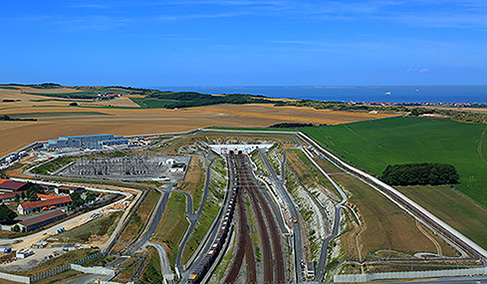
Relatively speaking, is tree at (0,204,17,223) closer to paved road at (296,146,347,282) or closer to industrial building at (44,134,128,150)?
paved road at (296,146,347,282)

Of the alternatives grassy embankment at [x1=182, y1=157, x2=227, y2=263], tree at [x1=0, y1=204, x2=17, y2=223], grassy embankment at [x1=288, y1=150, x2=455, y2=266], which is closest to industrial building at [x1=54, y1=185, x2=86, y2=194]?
tree at [x1=0, y1=204, x2=17, y2=223]

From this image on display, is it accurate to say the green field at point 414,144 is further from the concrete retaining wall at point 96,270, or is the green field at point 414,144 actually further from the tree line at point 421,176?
the concrete retaining wall at point 96,270

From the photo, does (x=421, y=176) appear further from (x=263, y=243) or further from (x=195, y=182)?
(x=195, y=182)

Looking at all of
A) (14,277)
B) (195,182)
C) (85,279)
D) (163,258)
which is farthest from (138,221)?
(195,182)

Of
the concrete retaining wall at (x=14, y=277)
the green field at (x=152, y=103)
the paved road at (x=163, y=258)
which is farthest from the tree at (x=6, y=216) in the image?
the green field at (x=152, y=103)

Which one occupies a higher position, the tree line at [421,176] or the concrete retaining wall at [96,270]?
the tree line at [421,176]

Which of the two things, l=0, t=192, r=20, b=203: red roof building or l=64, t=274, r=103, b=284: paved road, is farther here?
l=0, t=192, r=20, b=203: red roof building
